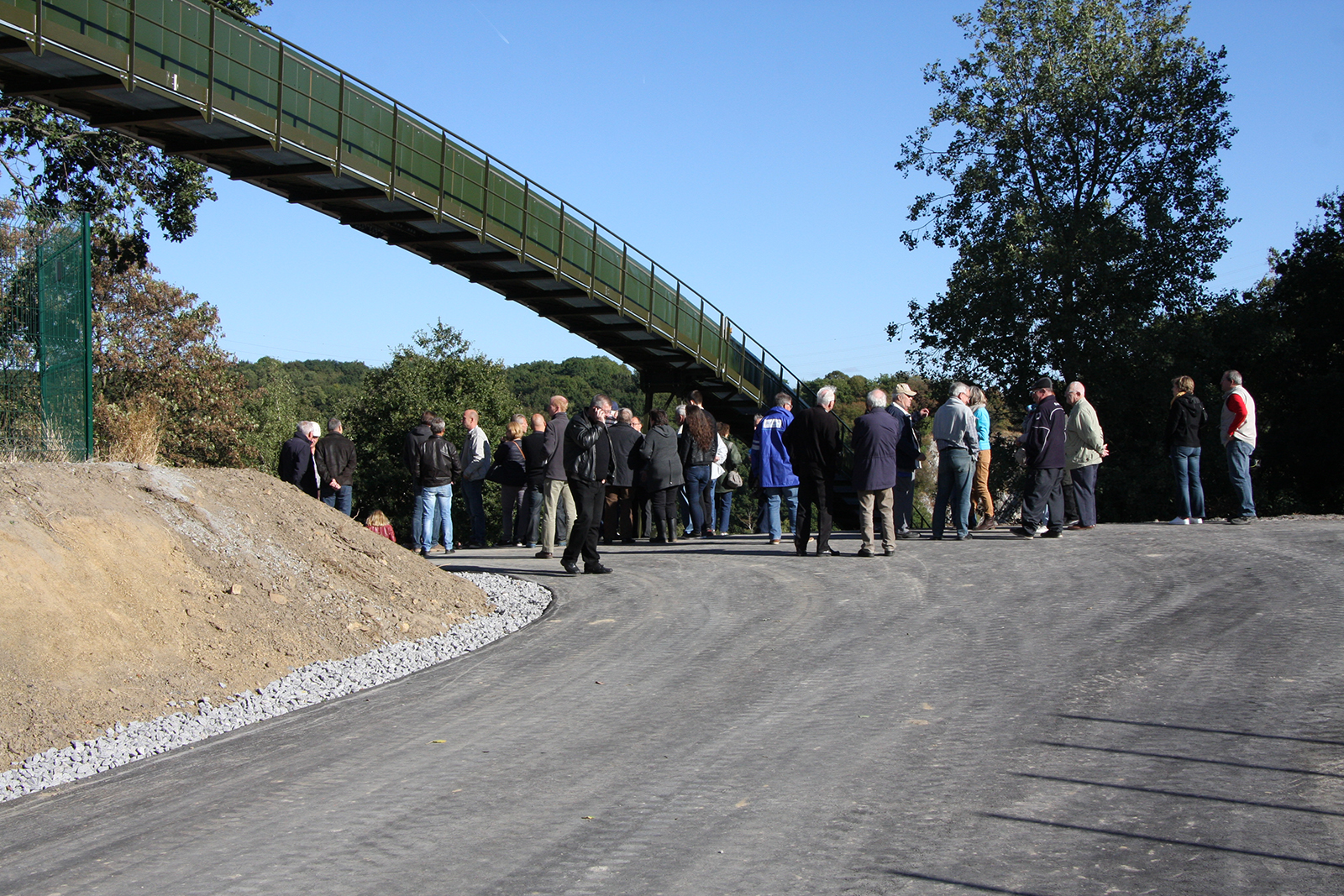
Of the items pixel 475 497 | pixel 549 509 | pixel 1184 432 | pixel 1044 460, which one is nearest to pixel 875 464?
pixel 1044 460

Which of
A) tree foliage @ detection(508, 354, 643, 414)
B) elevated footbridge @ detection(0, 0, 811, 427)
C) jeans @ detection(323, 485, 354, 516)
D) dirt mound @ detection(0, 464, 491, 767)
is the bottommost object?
dirt mound @ detection(0, 464, 491, 767)

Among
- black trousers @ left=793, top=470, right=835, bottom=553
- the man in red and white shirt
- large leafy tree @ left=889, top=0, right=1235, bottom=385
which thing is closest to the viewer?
black trousers @ left=793, top=470, right=835, bottom=553

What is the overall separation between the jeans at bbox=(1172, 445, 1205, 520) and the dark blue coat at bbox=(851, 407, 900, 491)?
4.13 metres

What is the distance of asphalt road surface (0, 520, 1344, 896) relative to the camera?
4.05 metres

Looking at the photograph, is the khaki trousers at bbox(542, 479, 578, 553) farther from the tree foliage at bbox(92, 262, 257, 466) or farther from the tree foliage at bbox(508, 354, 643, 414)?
the tree foliage at bbox(508, 354, 643, 414)

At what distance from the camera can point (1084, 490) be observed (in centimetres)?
1373

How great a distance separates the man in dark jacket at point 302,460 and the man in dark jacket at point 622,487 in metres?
4.07

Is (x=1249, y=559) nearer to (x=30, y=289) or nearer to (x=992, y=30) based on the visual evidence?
(x=30, y=289)

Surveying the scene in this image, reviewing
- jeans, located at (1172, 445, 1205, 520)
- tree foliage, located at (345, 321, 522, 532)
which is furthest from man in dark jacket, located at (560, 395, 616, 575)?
tree foliage, located at (345, 321, 522, 532)

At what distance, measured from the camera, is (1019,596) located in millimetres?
9398

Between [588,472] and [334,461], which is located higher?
[334,461]

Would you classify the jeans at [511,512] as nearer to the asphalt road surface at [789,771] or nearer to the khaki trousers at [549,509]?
the khaki trousers at [549,509]

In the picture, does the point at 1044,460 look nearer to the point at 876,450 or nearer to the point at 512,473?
the point at 876,450

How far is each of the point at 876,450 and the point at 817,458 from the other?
2.18ft
